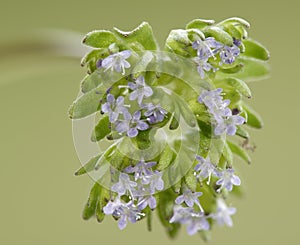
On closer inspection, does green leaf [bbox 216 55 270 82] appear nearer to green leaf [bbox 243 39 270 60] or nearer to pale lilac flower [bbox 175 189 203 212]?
green leaf [bbox 243 39 270 60]

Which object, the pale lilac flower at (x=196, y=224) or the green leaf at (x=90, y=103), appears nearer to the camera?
the green leaf at (x=90, y=103)

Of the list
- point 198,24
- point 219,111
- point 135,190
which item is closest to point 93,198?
point 135,190

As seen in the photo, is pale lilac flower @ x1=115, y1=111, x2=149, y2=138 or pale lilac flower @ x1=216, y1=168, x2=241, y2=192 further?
pale lilac flower @ x1=216, y1=168, x2=241, y2=192

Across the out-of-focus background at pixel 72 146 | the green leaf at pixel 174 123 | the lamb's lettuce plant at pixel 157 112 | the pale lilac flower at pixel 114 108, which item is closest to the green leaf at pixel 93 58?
the lamb's lettuce plant at pixel 157 112

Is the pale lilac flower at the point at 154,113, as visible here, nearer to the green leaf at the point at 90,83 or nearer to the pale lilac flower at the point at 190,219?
the green leaf at the point at 90,83

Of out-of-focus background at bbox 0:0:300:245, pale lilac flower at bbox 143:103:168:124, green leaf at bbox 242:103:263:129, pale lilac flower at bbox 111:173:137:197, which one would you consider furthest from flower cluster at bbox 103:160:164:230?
out-of-focus background at bbox 0:0:300:245

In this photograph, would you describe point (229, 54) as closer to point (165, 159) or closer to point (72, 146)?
point (165, 159)

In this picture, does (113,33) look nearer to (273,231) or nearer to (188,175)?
(188,175)
